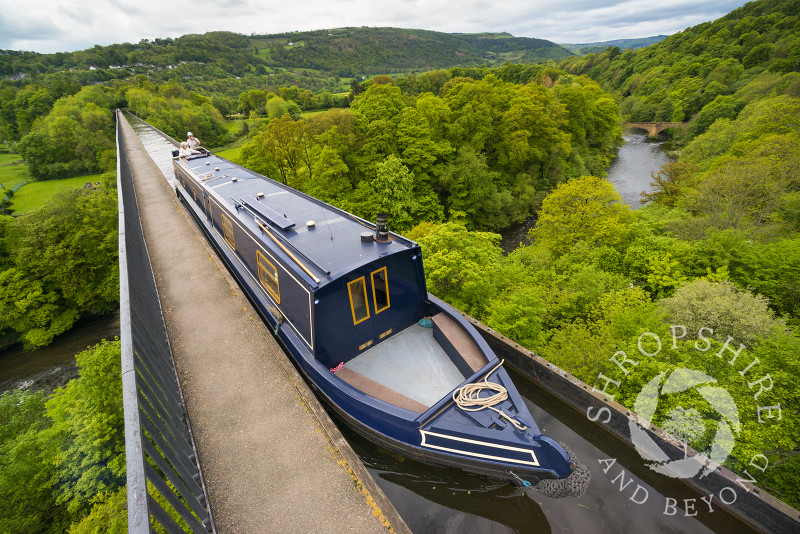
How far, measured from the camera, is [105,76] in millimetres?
77125

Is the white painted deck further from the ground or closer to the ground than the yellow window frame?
closer to the ground

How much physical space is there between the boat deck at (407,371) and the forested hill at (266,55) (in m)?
110

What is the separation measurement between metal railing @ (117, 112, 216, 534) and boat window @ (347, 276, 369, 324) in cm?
311

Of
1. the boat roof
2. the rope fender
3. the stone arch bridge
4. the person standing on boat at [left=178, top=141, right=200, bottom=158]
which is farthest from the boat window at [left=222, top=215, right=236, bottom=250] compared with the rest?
the stone arch bridge

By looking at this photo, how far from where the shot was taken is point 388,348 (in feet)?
23.0

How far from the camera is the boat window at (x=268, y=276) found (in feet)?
23.9

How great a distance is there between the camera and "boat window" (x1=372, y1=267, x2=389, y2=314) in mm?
6348

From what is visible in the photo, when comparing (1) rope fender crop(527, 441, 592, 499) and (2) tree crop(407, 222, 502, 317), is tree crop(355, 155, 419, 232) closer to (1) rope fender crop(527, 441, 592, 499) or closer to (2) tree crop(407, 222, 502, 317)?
(2) tree crop(407, 222, 502, 317)

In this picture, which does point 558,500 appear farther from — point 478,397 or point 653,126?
point 653,126

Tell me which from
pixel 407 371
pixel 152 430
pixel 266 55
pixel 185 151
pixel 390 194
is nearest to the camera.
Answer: pixel 152 430

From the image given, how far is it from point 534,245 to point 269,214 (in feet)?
42.6

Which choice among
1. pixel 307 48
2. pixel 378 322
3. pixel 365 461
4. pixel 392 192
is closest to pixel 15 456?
pixel 365 461

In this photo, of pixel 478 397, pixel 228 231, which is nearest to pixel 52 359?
pixel 228 231

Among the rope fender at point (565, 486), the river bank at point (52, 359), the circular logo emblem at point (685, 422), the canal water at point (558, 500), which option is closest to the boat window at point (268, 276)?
the canal water at point (558, 500)
